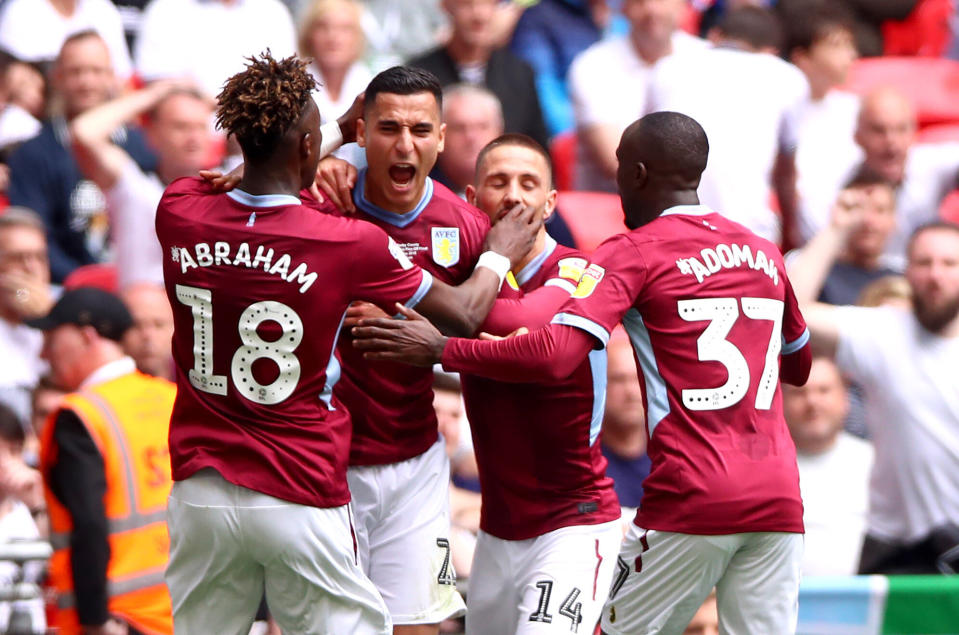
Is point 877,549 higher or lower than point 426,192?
lower

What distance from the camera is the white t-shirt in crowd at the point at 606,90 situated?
30.8ft

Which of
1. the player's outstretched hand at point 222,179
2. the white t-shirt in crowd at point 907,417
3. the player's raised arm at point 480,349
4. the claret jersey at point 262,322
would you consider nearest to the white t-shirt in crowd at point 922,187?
the white t-shirt in crowd at point 907,417

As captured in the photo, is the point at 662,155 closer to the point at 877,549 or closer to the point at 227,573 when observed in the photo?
the point at 227,573

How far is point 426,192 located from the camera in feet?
18.7

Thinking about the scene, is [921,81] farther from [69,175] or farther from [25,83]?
[25,83]

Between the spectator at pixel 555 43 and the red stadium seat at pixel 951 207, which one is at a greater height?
the spectator at pixel 555 43

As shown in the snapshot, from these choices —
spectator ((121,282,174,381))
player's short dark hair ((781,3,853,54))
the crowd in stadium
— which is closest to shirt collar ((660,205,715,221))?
the crowd in stadium

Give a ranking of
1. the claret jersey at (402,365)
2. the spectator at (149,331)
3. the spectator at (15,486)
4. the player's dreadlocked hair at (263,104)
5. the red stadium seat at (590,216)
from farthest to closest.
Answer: the red stadium seat at (590,216) < the spectator at (149,331) < the spectator at (15,486) < the claret jersey at (402,365) < the player's dreadlocked hair at (263,104)

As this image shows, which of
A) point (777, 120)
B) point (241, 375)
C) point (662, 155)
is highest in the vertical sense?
point (777, 120)

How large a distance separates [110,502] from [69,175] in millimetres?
3125

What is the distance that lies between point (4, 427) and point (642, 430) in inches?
114

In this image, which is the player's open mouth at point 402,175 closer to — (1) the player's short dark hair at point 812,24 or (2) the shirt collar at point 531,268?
(2) the shirt collar at point 531,268

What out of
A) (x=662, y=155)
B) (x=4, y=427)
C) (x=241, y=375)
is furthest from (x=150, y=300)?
(x=662, y=155)

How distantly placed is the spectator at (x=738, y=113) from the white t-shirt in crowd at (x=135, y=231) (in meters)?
2.81
